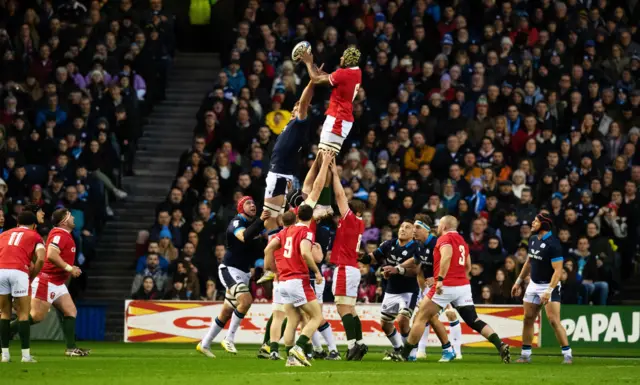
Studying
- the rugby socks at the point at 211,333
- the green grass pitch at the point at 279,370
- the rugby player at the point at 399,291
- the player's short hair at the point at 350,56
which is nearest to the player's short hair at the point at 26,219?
the green grass pitch at the point at 279,370

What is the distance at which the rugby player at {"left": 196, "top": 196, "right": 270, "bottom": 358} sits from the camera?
2050 centimetres

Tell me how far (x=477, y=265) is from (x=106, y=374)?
35.7ft

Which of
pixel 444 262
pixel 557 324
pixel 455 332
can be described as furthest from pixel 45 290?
pixel 557 324

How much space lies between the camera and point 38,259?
18.3 m

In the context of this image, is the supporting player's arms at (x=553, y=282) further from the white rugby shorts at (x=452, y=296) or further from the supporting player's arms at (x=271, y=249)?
the supporting player's arms at (x=271, y=249)

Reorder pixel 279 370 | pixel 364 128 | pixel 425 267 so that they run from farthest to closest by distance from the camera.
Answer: pixel 364 128, pixel 425 267, pixel 279 370

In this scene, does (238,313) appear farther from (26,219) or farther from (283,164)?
(26,219)

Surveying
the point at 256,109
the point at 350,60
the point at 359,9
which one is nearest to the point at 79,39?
the point at 256,109

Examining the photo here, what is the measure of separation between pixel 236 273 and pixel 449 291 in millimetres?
3547

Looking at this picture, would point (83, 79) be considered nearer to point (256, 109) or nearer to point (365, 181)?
point (256, 109)

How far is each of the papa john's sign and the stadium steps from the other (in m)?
1.29

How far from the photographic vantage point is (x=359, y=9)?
31156 mm

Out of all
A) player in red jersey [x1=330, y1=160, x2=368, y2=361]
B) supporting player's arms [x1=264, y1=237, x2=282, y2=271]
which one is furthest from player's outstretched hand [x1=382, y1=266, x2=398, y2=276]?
supporting player's arms [x1=264, y1=237, x2=282, y2=271]

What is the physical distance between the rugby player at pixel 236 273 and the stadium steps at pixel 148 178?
6.45 m
